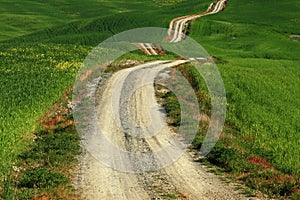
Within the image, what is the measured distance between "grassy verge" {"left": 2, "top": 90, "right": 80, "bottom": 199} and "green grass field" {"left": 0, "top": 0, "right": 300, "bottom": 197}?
532 millimetres

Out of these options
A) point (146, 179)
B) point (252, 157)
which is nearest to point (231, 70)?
point (252, 157)

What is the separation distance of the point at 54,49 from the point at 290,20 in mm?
71249

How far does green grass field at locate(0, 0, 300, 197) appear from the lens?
2358 centimetres

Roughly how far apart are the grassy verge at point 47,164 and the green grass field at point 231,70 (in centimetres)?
53

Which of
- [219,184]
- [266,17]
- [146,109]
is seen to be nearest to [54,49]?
[146,109]

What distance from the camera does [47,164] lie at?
1978cm

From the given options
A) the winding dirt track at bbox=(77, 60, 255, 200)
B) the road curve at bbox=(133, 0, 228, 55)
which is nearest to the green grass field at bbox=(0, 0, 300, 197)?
the road curve at bbox=(133, 0, 228, 55)

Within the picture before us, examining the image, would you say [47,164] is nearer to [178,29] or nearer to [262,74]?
[262,74]

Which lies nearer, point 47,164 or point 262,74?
point 47,164

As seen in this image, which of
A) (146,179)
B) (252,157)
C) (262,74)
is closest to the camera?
(146,179)

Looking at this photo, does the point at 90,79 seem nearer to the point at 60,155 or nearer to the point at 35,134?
the point at 35,134

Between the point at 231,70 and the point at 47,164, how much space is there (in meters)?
33.8

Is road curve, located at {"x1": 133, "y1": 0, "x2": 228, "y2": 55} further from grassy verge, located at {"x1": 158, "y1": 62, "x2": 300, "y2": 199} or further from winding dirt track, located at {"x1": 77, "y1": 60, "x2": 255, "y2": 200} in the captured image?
winding dirt track, located at {"x1": 77, "y1": 60, "x2": 255, "y2": 200}

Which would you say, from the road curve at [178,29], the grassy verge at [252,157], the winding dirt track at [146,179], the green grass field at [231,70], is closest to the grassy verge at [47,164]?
the green grass field at [231,70]
